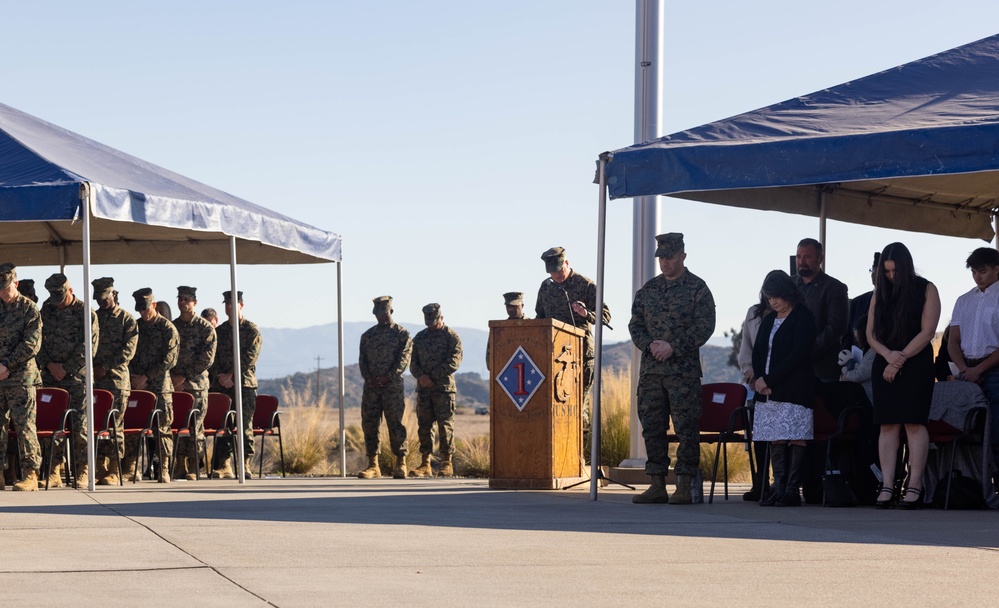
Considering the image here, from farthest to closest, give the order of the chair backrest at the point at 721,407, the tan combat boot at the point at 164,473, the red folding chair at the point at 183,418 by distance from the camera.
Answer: the red folding chair at the point at 183,418 → the tan combat boot at the point at 164,473 → the chair backrest at the point at 721,407

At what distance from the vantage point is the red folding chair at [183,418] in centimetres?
1557

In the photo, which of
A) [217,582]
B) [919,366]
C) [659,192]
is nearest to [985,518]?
[919,366]

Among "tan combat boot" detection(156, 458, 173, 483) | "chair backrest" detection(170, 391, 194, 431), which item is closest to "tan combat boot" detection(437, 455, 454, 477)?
"chair backrest" detection(170, 391, 194, 431)

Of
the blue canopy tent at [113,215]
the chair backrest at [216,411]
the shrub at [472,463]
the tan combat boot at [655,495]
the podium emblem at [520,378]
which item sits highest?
the blue canopy tent at [113,215]

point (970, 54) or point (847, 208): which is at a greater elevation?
point (970, 54)

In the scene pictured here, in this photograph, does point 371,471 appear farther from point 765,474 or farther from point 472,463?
point 765,474

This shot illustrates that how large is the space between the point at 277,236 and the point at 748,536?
8329 mm

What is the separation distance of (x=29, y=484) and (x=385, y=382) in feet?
18.2

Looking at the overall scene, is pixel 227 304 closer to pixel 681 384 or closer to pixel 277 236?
pixel 277 236

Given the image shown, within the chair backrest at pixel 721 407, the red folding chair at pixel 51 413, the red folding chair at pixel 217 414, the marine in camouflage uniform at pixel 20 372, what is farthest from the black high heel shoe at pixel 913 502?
the red folding chair at pixel 217 414

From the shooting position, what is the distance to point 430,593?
18.4 ft

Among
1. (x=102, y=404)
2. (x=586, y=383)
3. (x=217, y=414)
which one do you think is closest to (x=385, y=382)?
(x=217, y=414)

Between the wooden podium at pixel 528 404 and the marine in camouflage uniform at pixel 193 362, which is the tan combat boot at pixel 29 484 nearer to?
the marine in camouflage uniform at pixel 193 362

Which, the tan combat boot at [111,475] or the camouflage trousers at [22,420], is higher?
the camouflage trousers at [22,420]
